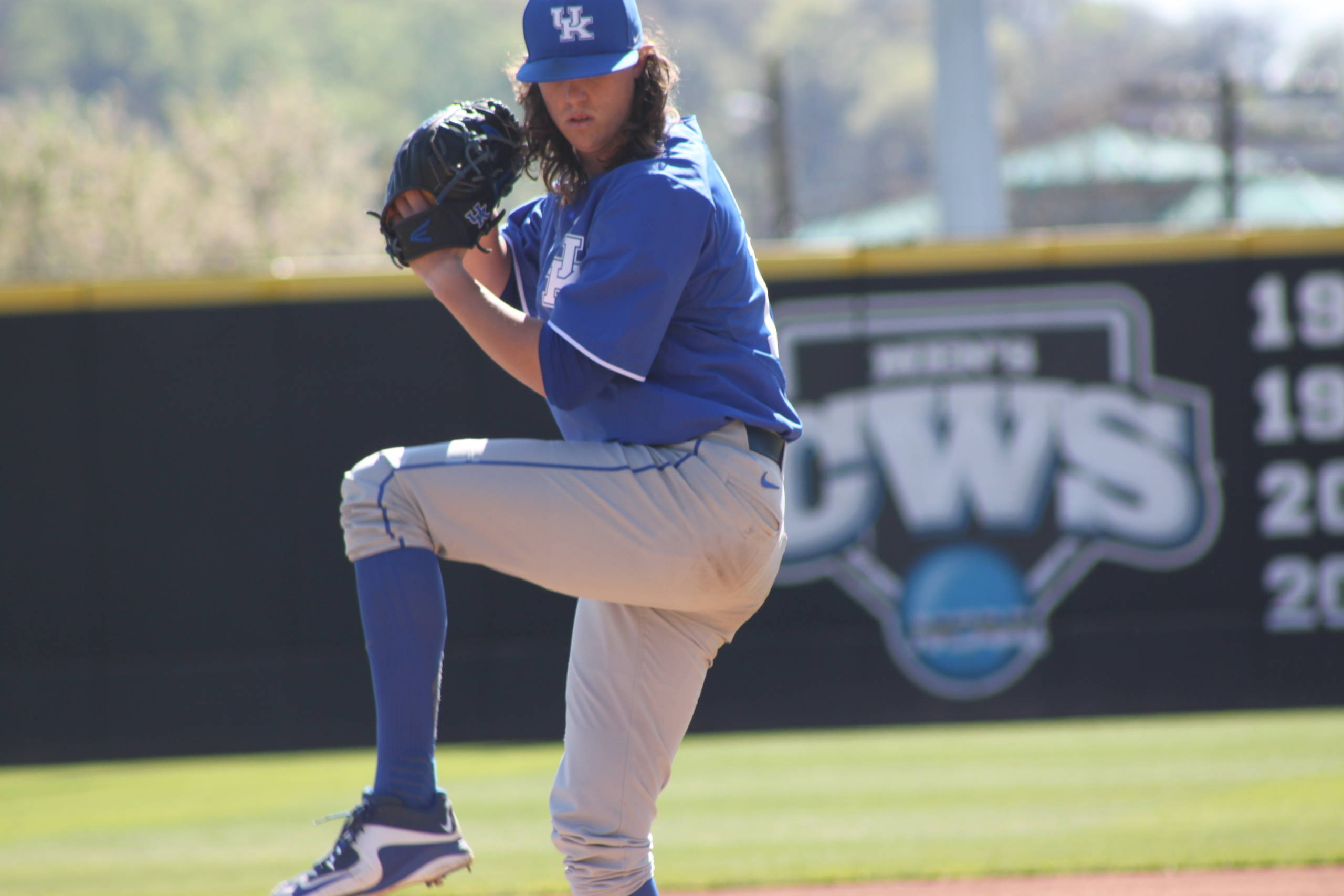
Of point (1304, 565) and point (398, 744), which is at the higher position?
point (398, 744)

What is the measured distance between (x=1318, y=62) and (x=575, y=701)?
8251 centimetres

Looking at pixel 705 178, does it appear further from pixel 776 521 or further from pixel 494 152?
pixel 776 521

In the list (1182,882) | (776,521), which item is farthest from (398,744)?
(1182,882)

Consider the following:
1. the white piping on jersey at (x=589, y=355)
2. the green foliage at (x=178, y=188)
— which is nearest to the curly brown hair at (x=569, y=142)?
the white piping on jersey at (x=589, y=355)

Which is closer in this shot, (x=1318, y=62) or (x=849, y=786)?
(x=849, y=786)

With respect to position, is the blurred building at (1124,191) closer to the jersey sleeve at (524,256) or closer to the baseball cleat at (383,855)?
the jersey sleeve at (524,256)

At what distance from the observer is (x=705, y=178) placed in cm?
253

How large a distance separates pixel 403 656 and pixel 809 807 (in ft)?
12.0

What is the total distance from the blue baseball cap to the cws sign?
5332mm

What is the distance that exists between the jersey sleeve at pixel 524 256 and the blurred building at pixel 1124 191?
21.4m

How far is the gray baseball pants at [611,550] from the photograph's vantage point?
242cm

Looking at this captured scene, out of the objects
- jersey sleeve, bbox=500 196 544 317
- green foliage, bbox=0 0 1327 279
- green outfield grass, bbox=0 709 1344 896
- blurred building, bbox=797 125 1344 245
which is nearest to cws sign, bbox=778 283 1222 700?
green outfield grass, bbox=0 709 1344 896

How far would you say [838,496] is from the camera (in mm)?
7805

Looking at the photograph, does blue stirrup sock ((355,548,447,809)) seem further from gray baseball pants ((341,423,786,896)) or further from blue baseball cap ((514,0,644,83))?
blue baseball cap ((514,0,644,83))
